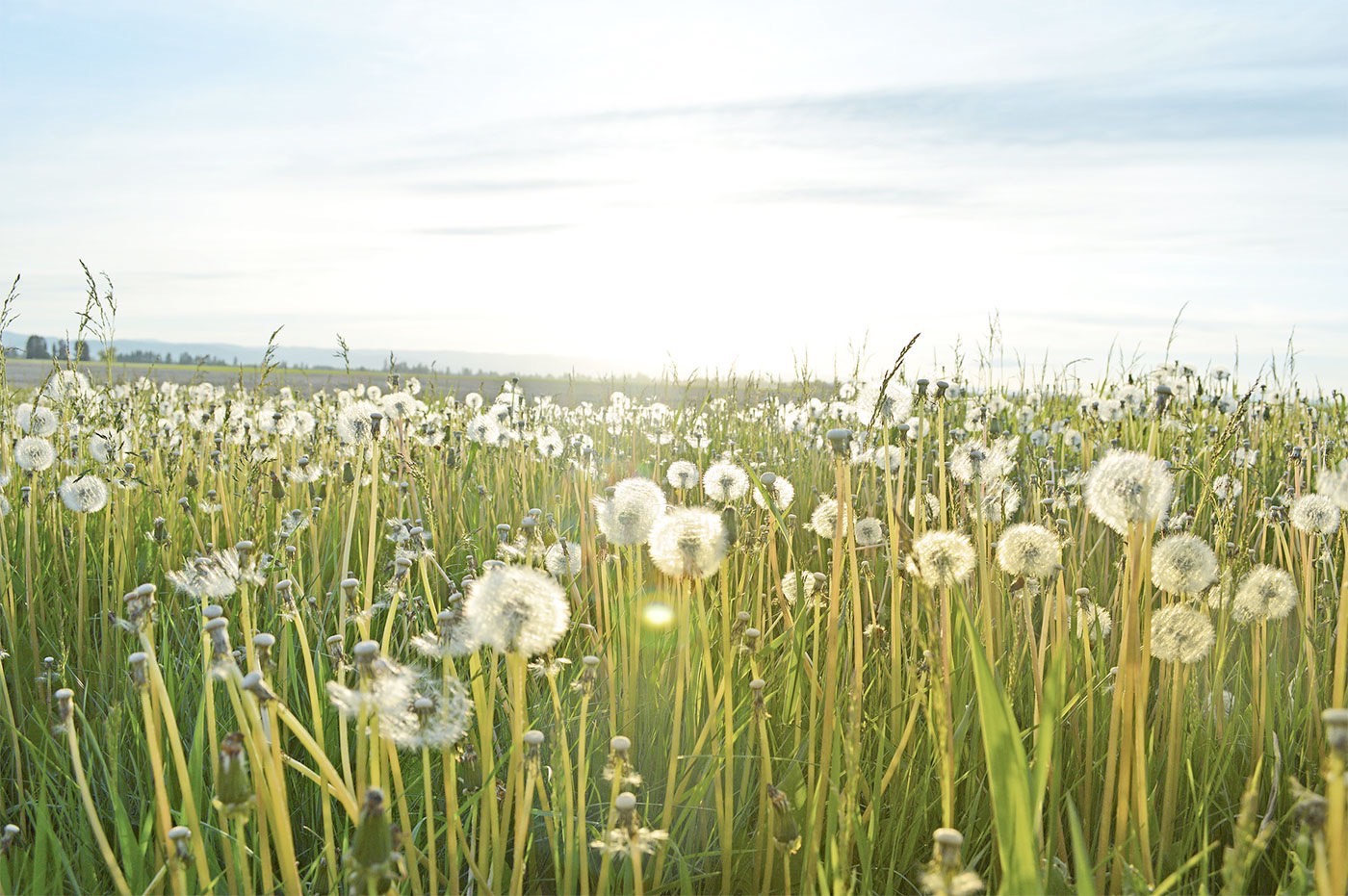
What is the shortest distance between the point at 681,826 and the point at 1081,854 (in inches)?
39.9

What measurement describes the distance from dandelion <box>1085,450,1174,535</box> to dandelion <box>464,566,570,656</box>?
0.91 meters

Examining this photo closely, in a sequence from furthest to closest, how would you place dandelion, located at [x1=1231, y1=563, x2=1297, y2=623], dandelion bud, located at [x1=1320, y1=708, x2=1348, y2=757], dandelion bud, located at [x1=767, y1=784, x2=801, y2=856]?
1. dandelion, located at [x1=1231, y1=563, x2=1297, y2=623]
2. dandelion bud, located at [x1=767, y1=784, x2=801, y2=856]
3. dandelion bud, located at [x1=1320, y1=708, x2=1348, y2=757]

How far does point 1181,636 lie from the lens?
5.73ft

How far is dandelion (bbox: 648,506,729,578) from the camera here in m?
1.59

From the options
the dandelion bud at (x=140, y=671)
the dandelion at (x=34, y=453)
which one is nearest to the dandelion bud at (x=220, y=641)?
the dandelion bud at (x=140, y=671)

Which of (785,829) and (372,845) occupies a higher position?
(372,845)

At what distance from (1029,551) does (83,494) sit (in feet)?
9.19

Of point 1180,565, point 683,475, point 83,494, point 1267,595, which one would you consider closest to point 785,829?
point 1180,565

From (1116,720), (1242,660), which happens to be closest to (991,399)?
(1242,660)

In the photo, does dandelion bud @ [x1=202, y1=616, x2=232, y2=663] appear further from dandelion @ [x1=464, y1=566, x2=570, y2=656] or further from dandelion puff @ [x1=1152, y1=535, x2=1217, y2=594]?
dandelion puff @ [x1=1152, y1=535, x2=1217, y2=594]

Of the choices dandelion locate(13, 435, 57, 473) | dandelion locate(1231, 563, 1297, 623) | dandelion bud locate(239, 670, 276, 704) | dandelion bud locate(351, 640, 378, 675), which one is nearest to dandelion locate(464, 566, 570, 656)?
dandelion bud locate(351, 640, 378, 675)

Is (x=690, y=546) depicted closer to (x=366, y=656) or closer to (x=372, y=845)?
(x=366, y=656)

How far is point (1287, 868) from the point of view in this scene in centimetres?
179

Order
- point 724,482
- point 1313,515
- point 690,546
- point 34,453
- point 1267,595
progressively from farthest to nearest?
point 34,453 → point 724,482 → point 1313,515 → point 1267,595 → point 690,546
